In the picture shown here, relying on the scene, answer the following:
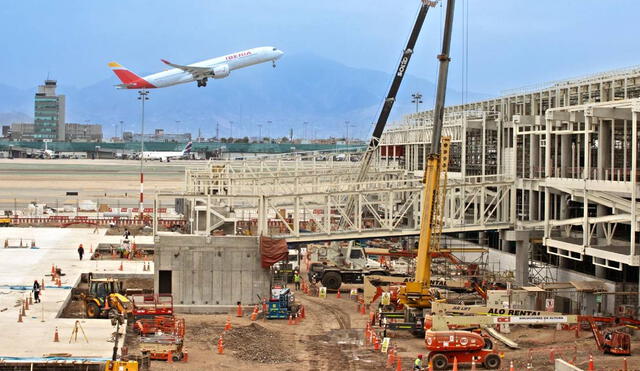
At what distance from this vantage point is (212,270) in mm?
Result: 44906

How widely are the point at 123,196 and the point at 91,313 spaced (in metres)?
85.2

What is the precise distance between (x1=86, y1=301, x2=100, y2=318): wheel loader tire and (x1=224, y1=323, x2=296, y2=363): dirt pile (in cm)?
568

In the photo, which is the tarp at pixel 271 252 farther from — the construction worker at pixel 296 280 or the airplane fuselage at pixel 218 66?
the airplane fuselage at pixel 218 66

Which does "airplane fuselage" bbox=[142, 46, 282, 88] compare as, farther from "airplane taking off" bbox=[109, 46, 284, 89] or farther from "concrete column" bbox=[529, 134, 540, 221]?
"concrete column" bbox=[529, 134, 540, 221]

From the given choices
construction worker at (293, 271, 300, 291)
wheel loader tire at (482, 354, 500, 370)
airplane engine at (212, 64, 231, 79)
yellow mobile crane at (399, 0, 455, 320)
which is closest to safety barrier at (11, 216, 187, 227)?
construction worker at (293, 271, 300, 291)

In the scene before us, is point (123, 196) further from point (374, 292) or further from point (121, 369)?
point (121, 369)

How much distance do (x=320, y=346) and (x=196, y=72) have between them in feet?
279

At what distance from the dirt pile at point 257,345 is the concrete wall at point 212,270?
5.02m

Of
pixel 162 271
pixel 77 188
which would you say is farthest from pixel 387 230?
pixel 77 188

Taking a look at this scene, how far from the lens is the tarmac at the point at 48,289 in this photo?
33312mm

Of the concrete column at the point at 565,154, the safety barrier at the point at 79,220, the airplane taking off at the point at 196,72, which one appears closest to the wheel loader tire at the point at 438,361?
the concrete column at the point at 565,154

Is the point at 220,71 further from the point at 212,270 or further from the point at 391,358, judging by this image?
the point at 391,358

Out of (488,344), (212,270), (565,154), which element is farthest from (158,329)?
(565,154)

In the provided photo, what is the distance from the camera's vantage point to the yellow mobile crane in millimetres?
40000
